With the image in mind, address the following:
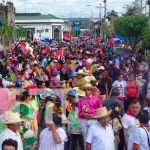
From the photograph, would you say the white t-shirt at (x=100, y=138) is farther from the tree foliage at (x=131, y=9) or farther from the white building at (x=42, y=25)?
the white building at (x=42, y=25)

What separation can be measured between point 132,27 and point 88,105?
33.0 metres

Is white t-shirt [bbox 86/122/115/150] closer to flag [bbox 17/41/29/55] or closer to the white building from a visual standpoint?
flag [bbox 17/41/29/55]

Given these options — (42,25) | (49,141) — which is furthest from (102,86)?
(42,25)

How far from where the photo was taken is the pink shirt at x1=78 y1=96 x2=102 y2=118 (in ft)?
31.1

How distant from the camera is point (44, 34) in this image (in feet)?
370

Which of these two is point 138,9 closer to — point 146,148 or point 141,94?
point 141,94

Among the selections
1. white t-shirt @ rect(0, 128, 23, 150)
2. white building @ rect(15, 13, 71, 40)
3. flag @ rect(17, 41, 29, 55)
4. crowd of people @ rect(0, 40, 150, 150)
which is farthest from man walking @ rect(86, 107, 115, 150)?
white building @ rect(15, 13, 71, 40)

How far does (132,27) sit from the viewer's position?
42.0 m

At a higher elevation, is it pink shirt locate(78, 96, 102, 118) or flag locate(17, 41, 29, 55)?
pink shirt locate(78, 96, 102, 118)

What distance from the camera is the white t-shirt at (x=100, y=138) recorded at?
7594 millimetres

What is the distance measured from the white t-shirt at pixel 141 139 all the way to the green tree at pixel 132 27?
3457 cm

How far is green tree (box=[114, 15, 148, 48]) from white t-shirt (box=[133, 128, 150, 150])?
1361 inches

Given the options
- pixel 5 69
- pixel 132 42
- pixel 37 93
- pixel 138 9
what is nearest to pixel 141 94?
pixel 37 93

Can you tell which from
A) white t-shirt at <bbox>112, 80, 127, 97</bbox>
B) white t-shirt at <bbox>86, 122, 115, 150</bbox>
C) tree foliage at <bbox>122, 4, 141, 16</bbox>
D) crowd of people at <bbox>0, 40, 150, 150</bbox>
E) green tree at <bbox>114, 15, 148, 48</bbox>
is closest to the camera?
crowd of people at <bbox>0, 40, 150, 150</bbox>
